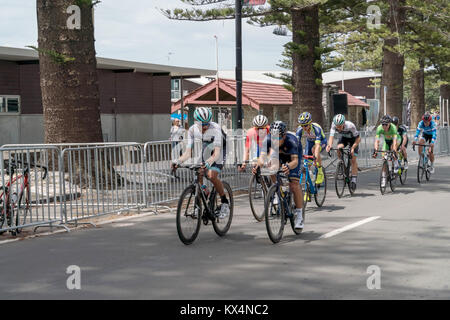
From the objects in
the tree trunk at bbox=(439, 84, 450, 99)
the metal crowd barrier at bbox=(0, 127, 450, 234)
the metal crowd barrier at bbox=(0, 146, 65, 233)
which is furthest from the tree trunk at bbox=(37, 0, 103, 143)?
the tree trunk at bbox=(439, 84, 450, 99)

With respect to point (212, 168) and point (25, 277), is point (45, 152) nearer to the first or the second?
point (212, 168)

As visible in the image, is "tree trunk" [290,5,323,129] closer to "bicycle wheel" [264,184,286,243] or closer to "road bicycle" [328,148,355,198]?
"road bicycle" [328,148,355,198]

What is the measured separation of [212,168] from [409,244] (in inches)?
111

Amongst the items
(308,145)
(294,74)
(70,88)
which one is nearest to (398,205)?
(308,145)

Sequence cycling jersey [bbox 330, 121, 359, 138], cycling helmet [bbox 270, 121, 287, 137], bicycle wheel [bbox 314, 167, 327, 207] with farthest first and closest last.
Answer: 1. cycling jersey [bbox 330, 121, 359, 138]
2. bicycle wheel [bbox 314, 167, 327, 207]
3. cycling helmet [bbox 270, 121, 287, 137]

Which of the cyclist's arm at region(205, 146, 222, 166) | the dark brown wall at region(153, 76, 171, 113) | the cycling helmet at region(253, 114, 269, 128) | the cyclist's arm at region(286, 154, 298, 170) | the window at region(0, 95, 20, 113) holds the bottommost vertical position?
the cyclist's arm at region(286, 154, 298, 170)

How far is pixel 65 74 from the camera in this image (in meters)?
15.2

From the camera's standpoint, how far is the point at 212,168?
31.0 ft

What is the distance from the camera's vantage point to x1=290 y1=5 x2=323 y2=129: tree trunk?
2275 cm

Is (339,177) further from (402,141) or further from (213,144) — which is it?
(213,144)

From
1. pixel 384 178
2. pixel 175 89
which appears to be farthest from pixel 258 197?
pixel 175 89

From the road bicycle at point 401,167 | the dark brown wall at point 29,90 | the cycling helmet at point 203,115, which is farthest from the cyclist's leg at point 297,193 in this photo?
the dark brown wall at point 29,90

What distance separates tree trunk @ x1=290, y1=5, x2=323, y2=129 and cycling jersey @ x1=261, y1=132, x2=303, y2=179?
13.3 metres

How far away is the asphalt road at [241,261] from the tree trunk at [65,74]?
4.49 metres
